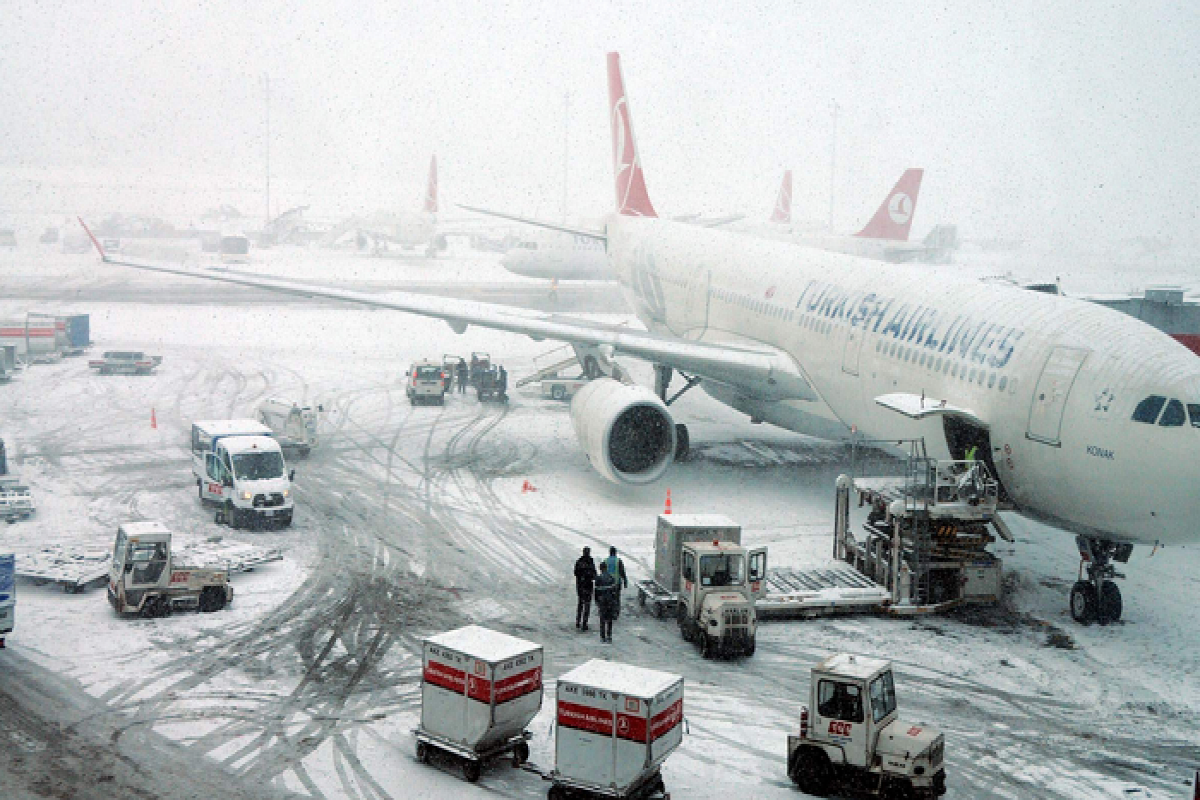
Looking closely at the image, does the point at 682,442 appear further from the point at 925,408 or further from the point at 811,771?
the point at 811,771

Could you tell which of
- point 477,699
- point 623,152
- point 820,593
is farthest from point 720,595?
point 623,152

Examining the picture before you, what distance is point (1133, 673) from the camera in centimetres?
1600

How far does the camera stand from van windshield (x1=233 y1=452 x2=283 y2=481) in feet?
73.9

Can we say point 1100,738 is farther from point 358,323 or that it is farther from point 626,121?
point 358,323

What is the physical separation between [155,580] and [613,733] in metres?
8.93

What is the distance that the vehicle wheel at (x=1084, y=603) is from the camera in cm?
1794

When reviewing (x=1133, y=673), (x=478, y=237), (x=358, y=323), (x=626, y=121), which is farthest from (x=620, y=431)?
(x=478, y=237)

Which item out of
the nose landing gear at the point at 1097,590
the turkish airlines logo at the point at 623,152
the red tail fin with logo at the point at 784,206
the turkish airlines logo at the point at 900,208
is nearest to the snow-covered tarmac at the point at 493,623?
the nose landing gear at the point at 1097,590

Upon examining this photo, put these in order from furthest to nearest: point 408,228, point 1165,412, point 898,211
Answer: point 408,228, point 898,211, point 1165,412

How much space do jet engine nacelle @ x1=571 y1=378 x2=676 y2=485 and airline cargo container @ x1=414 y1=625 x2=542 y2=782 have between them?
10.5 meters

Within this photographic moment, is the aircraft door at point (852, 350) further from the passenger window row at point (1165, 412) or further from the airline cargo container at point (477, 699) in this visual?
the airline cargo container at point (477, 699)

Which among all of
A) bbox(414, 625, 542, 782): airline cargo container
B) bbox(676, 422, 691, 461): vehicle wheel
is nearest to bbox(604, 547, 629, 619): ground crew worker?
bbox(414, 625, 542, 782): airline cargo container

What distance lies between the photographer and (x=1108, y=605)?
18016 millimetres

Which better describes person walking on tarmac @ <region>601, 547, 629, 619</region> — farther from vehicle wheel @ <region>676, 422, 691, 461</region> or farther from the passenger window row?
vehicle wheel @ <region>676, 422, 691, 461</region>
